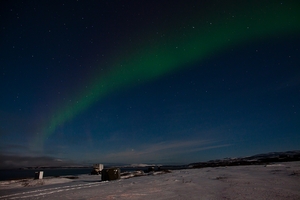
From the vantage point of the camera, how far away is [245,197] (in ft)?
20.6

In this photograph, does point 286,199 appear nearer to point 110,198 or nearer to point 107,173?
point 110,198

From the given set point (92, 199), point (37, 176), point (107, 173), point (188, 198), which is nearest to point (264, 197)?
point (188, 198)

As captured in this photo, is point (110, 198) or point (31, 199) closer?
point (110, 198)

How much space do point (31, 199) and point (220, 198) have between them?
30.4 feet

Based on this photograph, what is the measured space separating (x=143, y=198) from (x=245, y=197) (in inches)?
160

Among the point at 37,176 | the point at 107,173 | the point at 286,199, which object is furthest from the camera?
the point at 37,176

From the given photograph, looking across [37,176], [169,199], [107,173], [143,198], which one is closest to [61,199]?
[143,198]

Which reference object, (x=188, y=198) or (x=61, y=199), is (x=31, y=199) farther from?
(x=188, y=198)

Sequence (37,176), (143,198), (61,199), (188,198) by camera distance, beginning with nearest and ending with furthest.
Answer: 1. (188,198)
2. (143,198)
3. (61,199)
4. (37,176)

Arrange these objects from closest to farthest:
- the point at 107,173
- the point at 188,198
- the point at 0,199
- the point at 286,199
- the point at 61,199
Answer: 1. the point at 286,199
2. the point at 188,198
3. the point at 61,199
4. the point at 0,199
5. the point at 107,173

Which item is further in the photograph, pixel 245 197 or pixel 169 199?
pixel 169 199

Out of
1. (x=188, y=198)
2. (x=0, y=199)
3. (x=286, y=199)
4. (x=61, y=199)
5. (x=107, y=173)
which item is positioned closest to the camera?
(x=286, y=199)

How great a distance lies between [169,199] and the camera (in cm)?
673

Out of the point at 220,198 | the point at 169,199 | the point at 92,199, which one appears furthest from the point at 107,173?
the point at 220,198
